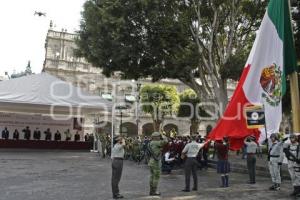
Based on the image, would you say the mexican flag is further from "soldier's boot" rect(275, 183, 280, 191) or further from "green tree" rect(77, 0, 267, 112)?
"green tree" rect(77, 0, 267, 112)

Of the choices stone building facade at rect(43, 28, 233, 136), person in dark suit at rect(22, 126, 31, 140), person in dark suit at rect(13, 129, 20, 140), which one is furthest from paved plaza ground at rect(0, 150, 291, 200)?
stone building facade at rect(43, 28, 233, 136)

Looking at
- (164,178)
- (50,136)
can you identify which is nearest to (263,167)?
(164,178)

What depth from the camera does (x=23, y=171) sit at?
15.7 metres

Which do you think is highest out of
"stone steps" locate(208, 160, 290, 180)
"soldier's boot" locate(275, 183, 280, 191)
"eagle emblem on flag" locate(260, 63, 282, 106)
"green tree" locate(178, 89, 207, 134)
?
"green tree" locate(178, 89, 207, 134)

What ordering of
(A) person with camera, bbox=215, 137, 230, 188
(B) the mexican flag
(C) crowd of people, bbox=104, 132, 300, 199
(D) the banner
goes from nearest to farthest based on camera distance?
(B) the mexican flag → (C) crowd of people, bbox=104, 132, 300, 199 → (A) person with camera, bbox=215, 137, 230, 188 → (D) the banner

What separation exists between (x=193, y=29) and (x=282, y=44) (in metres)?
12.1

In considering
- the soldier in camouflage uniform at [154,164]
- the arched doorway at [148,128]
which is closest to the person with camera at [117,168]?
the soldier in camouflage uniform at [154,164]

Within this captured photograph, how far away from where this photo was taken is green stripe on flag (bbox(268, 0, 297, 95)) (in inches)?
376

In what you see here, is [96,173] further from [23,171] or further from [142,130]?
[142,130]

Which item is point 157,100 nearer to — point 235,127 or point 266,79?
point 266,79

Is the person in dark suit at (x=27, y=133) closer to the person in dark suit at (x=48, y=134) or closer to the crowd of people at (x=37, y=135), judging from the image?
the crowd of people at (x=37, y=135)

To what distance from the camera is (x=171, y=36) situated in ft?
67.9

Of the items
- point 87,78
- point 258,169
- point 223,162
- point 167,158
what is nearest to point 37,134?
point 167,158

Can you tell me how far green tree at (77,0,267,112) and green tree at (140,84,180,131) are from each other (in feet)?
83.7
